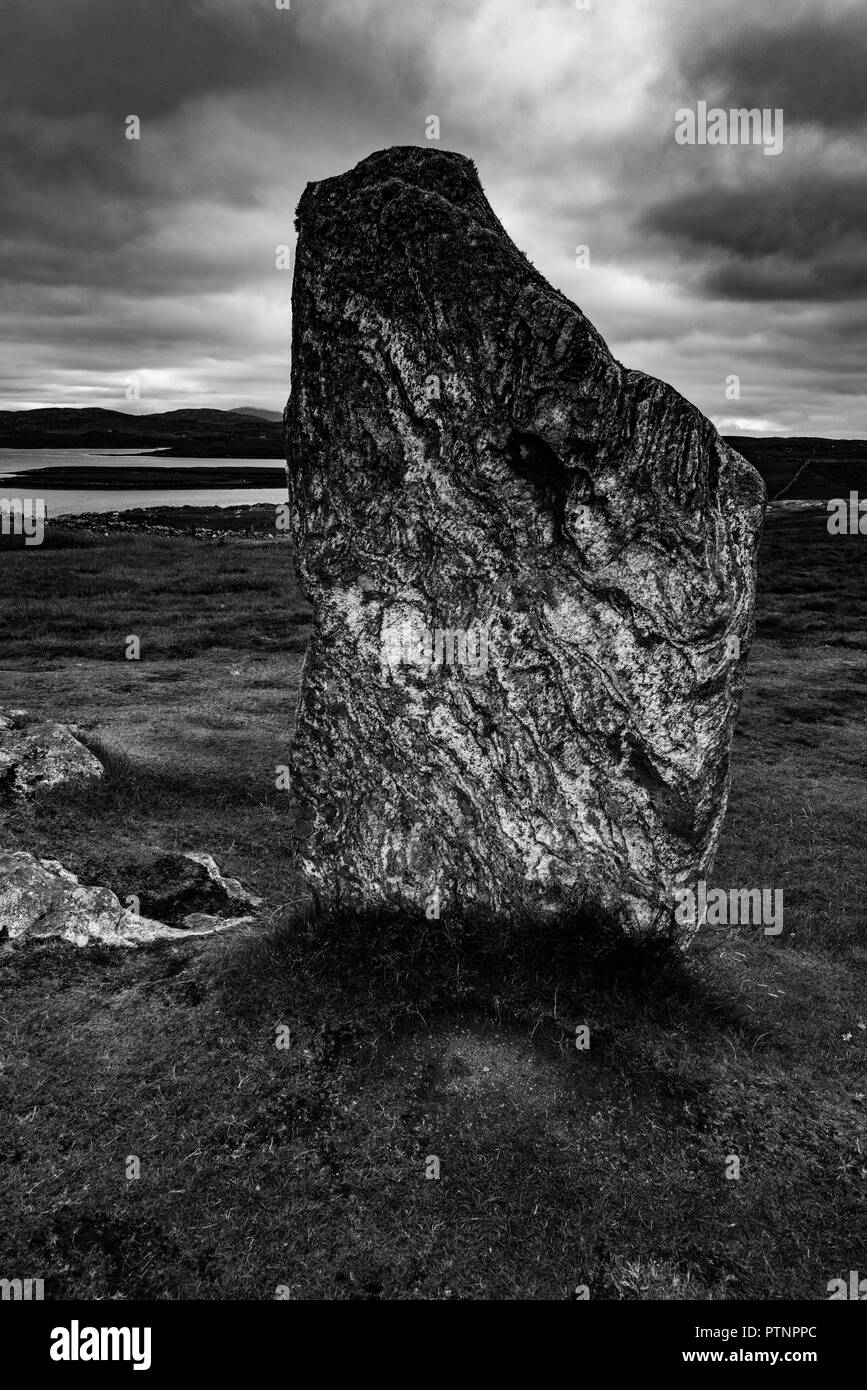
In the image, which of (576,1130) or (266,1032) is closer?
(576,1130)

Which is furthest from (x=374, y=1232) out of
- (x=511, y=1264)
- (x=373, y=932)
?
(x=373, y=932)

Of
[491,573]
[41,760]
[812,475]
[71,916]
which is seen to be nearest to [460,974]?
[491,573]

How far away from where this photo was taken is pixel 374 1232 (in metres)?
5.49

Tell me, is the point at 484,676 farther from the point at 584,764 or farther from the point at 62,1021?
the point at 62,1021

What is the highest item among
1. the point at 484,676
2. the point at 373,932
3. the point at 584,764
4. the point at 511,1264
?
the point at 484,676

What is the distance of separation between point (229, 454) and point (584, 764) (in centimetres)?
19408

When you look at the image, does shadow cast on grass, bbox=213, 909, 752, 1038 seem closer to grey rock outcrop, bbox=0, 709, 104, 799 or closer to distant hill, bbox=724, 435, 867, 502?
grey rock outcrop, bbox=0, 709, 104, 799

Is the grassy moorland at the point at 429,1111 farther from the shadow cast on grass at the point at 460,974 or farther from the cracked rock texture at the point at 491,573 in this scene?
the cracked rock texture at the point at 491,573

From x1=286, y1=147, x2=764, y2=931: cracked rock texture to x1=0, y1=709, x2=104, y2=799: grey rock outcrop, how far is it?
548 cm

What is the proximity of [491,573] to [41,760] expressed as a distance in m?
7.69

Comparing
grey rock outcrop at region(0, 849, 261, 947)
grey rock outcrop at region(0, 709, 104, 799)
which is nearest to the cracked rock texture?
grey rock outcrop at region(0, 849, 261, 947)

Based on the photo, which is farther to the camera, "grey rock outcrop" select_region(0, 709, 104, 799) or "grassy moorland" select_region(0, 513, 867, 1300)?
"grey rock outcrop" select_region(0, 709, 104, 799)

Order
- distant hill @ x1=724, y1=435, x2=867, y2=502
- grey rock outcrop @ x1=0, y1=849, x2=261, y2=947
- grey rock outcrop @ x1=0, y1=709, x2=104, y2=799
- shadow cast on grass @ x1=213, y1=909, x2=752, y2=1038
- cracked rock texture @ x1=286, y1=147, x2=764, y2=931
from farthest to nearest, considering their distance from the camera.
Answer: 1. distant hill @ x1=724, y1=435, x2=867, y2=502
2. grey rock outcrop @ x1=0, y1=709, x2=104, y2=799
3. grey rock outcrop @ x1=0, y1=849, x2=261, y2=947
4. shadow cast on grass @ x1=213, y1=909, x2=752, y2=1038
5. cracked rock texture @ x1=286, y1=147, x2=764, y2=931

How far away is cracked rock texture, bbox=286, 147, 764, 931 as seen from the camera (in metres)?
6.88
